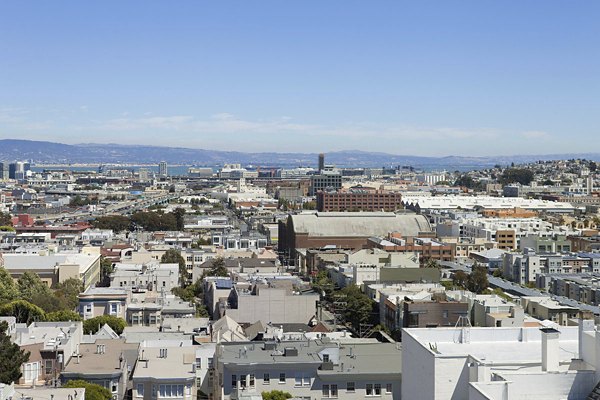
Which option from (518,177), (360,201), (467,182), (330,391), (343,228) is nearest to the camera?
(330,391)

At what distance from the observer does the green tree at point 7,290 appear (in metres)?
30.4

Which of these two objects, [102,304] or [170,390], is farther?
[102,304]

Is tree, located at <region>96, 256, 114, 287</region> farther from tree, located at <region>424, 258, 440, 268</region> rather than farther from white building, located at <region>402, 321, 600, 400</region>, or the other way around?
white building, located at <region>402, 321, 600, 400</region>

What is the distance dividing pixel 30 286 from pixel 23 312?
6.85 meters

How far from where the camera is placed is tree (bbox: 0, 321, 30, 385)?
17672 mm

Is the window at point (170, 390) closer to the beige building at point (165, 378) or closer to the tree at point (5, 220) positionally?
the beige building at point (165, 378)

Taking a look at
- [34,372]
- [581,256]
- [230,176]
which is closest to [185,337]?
[34,372]

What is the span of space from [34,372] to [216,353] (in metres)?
3.48

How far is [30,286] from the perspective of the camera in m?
33.5

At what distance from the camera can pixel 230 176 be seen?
17725 cm

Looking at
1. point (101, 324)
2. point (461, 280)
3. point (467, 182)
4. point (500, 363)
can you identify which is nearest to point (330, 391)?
point (500, 363)

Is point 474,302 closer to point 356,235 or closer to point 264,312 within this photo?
point 264,312

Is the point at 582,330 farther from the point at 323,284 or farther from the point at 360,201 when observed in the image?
the point at 360,201

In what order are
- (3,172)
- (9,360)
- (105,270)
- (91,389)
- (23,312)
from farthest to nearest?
1. (3,172)
2. (105,270)
3. (23,312)
4. (9,360)
5. (91,389)
